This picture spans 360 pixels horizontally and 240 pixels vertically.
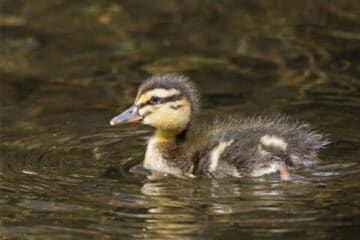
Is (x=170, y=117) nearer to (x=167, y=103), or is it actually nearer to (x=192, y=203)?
(x=167, y=103)

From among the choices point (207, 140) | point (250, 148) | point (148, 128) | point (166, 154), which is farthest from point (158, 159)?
point (148, 128)

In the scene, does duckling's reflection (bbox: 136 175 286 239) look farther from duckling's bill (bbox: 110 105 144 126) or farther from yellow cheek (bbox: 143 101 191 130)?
duckling's bill (bbox: 110 105 144 126)

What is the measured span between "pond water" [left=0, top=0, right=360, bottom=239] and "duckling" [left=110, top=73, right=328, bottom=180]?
0.35 feet

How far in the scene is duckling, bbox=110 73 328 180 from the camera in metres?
7.04

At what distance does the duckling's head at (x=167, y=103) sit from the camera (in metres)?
7.31

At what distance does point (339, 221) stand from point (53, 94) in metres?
3.92

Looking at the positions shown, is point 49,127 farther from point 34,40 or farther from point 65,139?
point 34,40

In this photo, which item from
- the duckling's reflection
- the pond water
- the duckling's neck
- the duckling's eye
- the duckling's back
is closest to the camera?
the duckling's reflection

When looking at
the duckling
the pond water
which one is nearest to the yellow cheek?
the duckling

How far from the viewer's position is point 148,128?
831 cm

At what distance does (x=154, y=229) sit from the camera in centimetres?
608

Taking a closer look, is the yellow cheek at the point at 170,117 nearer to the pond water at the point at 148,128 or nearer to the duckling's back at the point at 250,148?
the duckling's back at the point at 250,148

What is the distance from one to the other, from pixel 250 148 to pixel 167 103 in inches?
26.3

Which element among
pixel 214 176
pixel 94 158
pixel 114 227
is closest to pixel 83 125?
pixel 94 158
